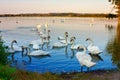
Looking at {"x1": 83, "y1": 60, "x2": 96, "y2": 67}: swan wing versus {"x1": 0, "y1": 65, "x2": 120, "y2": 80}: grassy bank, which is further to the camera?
{"x1": 83, "y1": 60, "x2": 96, "y2": 67}: swan wing

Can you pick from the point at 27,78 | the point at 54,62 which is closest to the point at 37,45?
the point at 54,62

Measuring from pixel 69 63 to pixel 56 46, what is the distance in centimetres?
756

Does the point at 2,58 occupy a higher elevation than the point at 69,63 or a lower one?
higher

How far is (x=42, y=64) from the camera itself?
17359 millimetres

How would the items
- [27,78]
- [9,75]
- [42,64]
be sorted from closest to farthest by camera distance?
[9,75], [27,78], [42,64]

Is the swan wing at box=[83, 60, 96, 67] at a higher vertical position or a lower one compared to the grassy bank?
lower

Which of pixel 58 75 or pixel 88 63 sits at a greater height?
pixel 58 75

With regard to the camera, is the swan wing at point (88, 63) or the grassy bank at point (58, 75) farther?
the swan wing at point (88, 63)

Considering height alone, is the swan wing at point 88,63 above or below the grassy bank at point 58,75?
below

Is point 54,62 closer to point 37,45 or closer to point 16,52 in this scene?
point 16,52

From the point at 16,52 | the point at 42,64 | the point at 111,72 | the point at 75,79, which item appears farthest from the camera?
the point at 16,52

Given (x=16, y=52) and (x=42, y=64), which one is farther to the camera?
(x=16, y=52)

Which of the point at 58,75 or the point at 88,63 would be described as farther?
the point at 88,63

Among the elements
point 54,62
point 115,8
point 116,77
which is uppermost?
point 116,77
